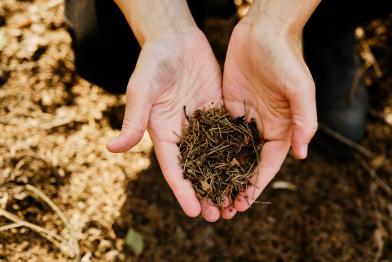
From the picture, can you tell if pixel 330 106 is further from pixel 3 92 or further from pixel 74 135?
pixel 3 92

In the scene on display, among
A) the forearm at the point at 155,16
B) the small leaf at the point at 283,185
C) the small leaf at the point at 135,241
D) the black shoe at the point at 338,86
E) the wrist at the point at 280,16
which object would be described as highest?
the wrist at the point at 280,16

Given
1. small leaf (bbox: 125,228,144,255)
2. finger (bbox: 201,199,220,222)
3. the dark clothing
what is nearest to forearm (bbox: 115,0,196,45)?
the dark clothing

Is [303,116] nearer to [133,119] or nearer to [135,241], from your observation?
[133,119]

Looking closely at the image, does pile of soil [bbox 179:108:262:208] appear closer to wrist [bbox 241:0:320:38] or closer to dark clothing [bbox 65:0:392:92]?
wrist [bbox 241:0:320:38]

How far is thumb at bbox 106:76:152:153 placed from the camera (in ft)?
6.09

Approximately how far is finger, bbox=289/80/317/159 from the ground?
2.90 ft

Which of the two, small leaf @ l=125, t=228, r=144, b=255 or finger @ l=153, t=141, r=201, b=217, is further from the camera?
small leaf @ l=125, t=228, r=144, b=255

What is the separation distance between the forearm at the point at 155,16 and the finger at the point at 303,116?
75cm

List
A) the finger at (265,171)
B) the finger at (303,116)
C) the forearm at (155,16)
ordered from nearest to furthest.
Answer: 1. the finger at (303,116)
2. the finger at (265,171)
3. the forearm at (155,16)

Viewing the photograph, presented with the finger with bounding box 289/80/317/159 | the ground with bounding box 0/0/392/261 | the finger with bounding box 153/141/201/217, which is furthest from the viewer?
the ground with bounding box 0/0/392/261

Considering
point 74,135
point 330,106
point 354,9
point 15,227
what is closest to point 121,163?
point 74,135

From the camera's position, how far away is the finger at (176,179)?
1.97m

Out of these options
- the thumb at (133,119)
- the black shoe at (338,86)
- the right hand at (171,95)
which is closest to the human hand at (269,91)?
the right hand at (171,95)

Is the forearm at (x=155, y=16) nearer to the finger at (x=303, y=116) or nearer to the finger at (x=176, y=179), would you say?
the finger at (x=176, y=179)
